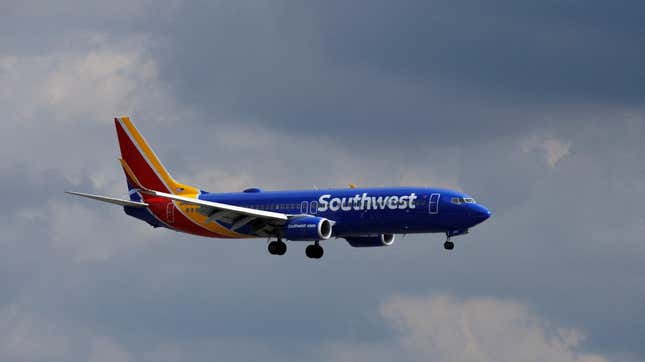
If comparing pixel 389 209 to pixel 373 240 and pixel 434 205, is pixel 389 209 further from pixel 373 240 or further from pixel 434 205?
pixel 373 240

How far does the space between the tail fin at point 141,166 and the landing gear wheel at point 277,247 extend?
12.6 meters

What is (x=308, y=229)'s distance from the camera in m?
106

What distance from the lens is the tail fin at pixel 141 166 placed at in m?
123

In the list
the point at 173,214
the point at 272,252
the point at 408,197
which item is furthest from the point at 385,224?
the point at 173,214

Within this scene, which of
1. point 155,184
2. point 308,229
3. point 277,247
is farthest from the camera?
point 155,184

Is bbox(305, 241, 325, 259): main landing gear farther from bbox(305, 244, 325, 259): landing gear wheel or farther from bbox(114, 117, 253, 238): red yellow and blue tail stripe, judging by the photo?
bbox(114, 117, 253, 238): red yellow and blue tail stripe

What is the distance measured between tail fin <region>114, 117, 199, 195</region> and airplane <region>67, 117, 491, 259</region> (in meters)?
0.09

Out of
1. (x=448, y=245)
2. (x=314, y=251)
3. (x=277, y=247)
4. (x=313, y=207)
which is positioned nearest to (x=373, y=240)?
(x=314, y=251)

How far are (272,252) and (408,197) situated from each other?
13818mm

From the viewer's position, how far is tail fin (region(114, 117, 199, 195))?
404 ft

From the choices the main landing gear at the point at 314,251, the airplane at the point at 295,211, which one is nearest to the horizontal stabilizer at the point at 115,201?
the airplane at the point at 295,211

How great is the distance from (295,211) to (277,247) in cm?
341

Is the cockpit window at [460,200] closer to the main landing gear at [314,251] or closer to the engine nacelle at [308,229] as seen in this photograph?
the engine nacelle at [308,229]

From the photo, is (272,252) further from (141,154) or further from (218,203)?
(141,154)
